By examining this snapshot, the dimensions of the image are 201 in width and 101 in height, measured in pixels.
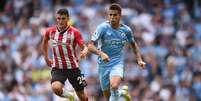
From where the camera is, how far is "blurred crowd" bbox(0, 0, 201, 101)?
28.0 m

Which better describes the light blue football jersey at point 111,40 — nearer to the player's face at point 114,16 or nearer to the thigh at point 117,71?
the thigh at point 117,71

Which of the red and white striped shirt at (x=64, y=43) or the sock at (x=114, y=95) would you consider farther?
the red and white striped shirt at (x=64, y=43)

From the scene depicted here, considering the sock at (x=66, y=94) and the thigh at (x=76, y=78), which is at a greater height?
the thigh at (x=76, y=78)

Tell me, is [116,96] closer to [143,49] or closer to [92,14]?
[143,49]

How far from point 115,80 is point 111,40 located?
844mm

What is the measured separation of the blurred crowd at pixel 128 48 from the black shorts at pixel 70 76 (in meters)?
6.26

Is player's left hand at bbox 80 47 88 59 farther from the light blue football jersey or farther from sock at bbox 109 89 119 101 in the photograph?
sock at bbox 109 89 119 101

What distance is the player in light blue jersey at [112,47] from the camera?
20.8 meters

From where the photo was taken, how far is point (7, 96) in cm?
2980

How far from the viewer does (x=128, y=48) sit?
29.0 m

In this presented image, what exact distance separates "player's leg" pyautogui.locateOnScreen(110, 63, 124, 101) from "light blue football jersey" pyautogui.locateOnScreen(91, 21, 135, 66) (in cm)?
16

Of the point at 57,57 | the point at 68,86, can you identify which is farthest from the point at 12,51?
the point at 57,57

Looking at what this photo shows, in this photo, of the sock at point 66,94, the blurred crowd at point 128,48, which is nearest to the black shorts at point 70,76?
the sock at point 66,94

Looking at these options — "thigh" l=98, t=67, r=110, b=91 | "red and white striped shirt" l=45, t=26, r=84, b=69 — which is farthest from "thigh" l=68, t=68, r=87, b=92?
"thigh" l=98, t=67, r=110, b=91
